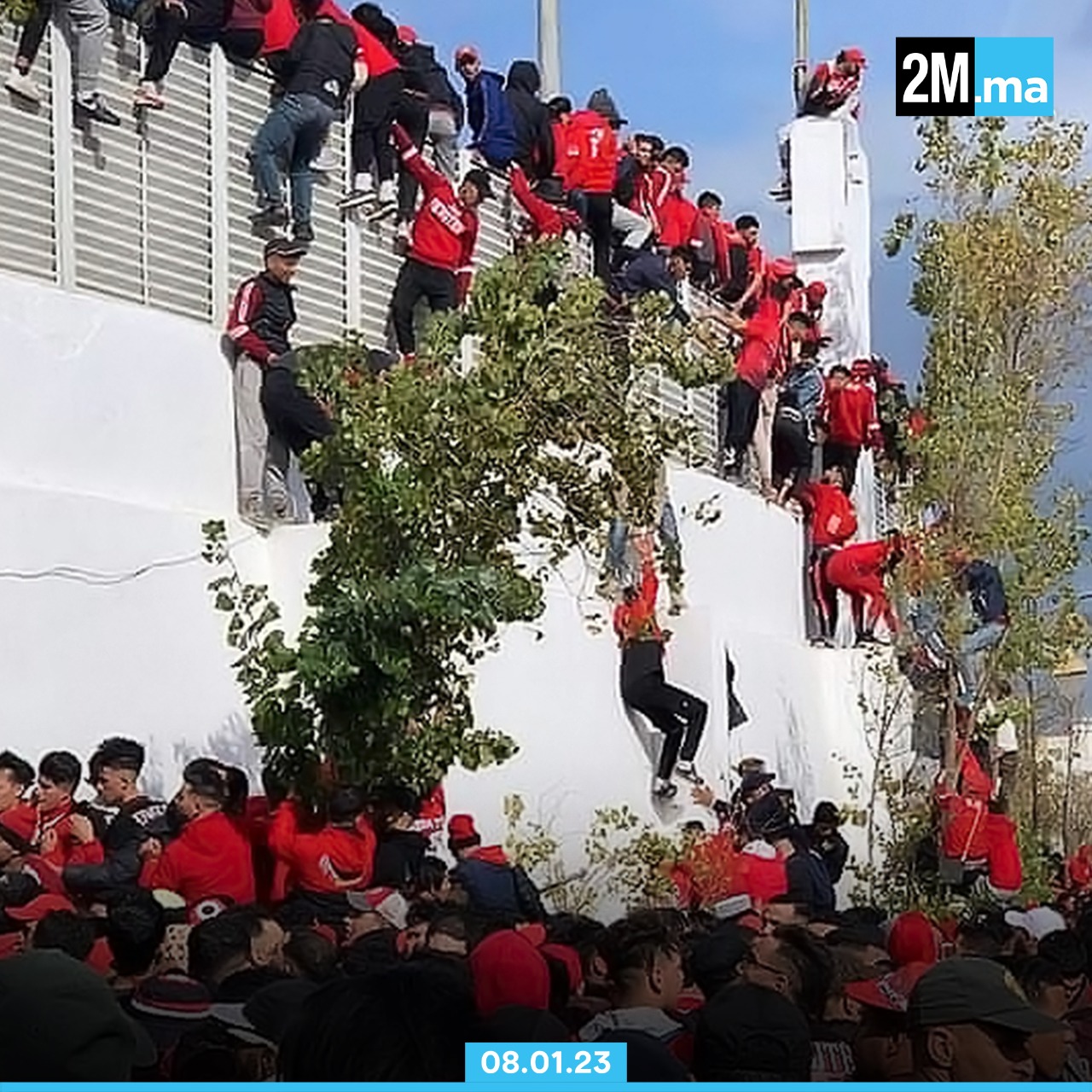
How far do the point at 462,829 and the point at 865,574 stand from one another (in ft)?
3.65

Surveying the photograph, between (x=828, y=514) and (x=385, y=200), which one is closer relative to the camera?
(x=385, y=200)

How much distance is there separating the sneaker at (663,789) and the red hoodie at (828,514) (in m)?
0.63

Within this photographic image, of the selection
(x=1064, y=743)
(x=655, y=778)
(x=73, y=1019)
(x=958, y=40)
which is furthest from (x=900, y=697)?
(x=73, y=1019)

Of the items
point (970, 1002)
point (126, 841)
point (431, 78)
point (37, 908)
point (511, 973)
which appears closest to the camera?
point (970, 1002)

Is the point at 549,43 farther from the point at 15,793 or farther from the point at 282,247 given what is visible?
the point at 15,793

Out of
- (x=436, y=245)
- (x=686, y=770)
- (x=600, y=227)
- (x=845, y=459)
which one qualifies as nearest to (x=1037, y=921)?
(x=686, y=770)

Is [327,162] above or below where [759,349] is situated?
above

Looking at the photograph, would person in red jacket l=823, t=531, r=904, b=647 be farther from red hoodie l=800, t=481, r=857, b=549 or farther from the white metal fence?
the white metal fence

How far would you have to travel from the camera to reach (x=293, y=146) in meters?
4.07

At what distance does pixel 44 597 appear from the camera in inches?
141

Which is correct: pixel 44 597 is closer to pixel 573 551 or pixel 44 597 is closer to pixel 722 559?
pixel 573 551

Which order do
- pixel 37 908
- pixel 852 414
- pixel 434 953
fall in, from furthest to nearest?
pixel 852 414 < pixel 37 908 < pixel 434 953

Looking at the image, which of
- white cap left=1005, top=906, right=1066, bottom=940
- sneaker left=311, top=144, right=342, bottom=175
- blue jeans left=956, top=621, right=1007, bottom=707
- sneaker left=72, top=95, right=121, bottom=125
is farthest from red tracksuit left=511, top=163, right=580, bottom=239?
white cap left=1005, top=906, right=1066, bottom=940

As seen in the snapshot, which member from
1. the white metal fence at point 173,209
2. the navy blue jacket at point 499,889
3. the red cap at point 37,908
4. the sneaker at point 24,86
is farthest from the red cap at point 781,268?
the red cap at point 37,908
